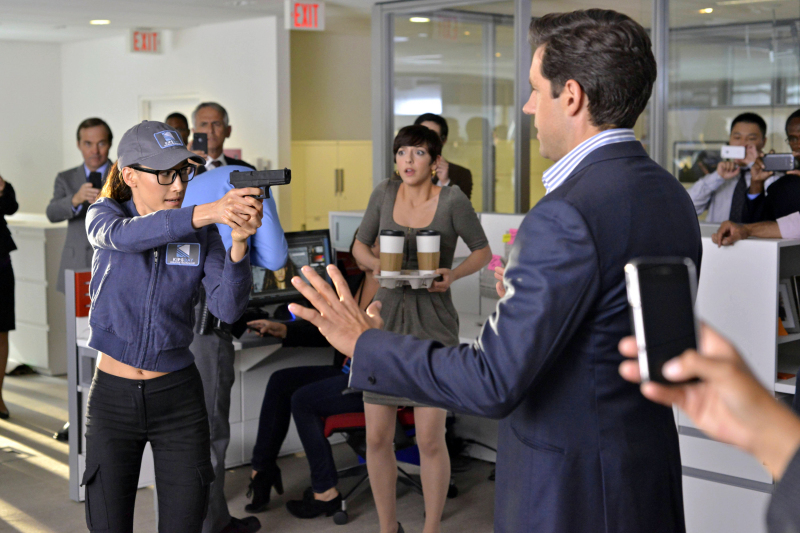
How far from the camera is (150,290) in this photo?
198cm

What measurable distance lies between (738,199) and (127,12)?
18.1ft

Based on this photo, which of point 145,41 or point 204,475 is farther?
point 145,41

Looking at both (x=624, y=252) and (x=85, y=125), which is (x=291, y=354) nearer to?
(x=85, y=125)

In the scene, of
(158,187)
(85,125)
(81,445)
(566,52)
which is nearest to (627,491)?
(566,52)

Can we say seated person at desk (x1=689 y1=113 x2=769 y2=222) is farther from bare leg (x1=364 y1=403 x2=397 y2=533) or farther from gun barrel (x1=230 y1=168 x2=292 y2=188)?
gun barrel (x1=230 y1=168 x2=292 y2=188)

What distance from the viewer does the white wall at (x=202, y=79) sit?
7.40m

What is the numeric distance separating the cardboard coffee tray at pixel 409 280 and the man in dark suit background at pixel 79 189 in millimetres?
2391

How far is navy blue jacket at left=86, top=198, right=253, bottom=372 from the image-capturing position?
1.97m

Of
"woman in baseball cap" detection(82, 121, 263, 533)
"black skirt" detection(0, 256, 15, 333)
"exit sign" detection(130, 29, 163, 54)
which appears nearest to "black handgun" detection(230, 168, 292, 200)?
"woman in baseball cap" detection(82, 121, 263, 533)

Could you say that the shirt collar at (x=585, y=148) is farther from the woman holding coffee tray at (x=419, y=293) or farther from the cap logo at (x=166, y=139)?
the woman holding coffee tray at (x=419, y=293)

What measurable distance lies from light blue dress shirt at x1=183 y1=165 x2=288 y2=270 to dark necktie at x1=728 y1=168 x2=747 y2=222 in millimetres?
2303

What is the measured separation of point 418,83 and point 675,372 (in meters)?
5.69

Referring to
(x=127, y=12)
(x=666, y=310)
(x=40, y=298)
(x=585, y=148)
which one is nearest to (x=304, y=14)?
(x=127, y=12)

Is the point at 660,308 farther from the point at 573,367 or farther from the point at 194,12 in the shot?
the point at 194,12
